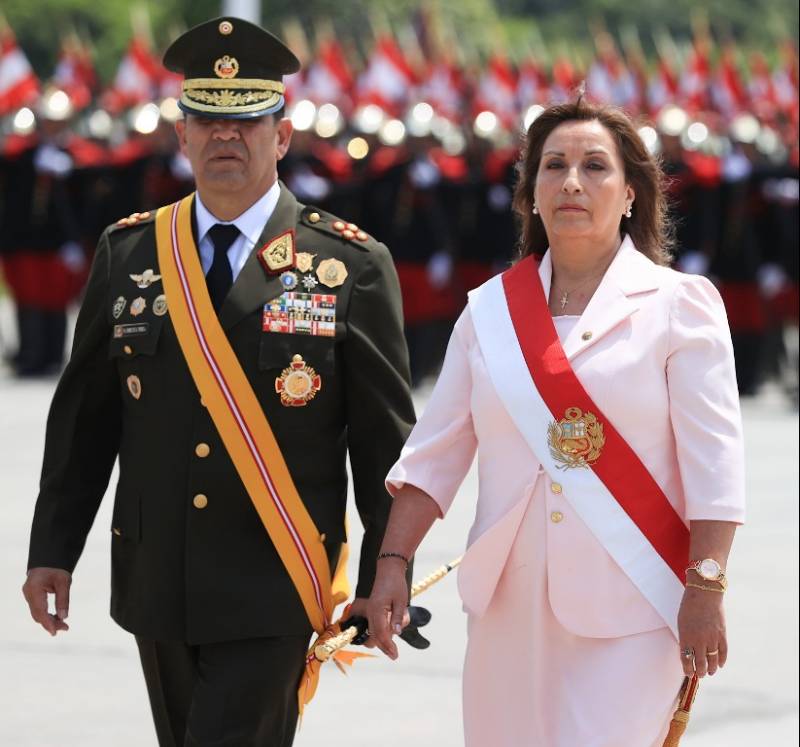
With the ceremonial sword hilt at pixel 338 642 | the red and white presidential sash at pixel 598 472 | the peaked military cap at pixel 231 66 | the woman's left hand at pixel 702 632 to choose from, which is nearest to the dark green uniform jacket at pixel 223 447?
the ceremonial sword hilt at pixel 338 642

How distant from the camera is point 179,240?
401 centimetres

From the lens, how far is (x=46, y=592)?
4.04 metres

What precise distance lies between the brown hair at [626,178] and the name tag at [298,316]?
0.43m

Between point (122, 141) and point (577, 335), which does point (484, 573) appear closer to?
point (577, 335)

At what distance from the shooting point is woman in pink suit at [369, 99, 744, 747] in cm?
335

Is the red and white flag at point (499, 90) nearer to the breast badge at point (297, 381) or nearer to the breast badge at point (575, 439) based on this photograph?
the breast badge at point (297, 381)

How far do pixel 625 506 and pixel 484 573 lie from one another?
290 mm

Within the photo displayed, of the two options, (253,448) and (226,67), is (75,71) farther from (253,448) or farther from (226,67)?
(253,448)

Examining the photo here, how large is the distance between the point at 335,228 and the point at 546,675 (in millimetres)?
1147

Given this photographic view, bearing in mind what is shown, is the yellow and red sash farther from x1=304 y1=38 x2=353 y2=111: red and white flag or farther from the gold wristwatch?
x1=304 y1=38 x2=353 y2=111: red and white flag

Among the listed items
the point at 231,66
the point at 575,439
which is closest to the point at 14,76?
the point at 231,66

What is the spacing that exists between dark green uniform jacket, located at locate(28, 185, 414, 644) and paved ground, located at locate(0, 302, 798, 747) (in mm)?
1666

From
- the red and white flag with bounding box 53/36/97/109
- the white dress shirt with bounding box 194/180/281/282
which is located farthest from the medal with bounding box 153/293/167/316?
the red and white flag with bounding box 53/36/97/109

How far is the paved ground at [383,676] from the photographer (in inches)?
221
